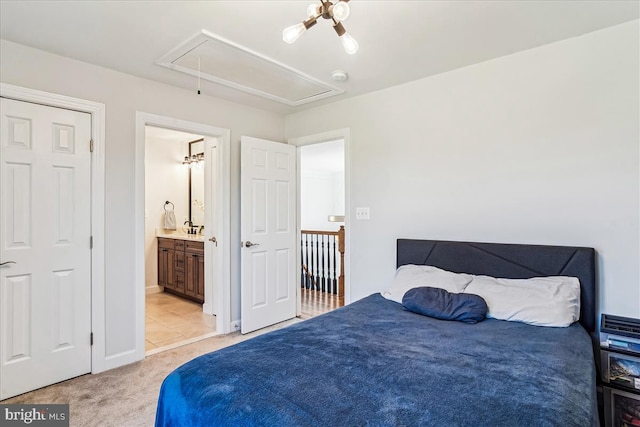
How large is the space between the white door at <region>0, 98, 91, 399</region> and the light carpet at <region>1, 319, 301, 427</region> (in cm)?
15

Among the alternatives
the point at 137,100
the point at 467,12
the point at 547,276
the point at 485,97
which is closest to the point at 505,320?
the point at 547,276

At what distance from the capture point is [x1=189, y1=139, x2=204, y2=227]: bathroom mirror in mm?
5691

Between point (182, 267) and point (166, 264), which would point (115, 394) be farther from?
point (166, 264)

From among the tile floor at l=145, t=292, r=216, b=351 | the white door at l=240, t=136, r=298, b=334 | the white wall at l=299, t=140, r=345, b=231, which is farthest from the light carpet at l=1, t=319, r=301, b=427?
the white wall at l=299, t=140, r=345, b=231

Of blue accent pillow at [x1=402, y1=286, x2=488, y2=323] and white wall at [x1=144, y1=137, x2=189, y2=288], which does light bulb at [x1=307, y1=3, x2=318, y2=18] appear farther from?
white wall at [x1=144, y1=137, x2=189, y2=288]

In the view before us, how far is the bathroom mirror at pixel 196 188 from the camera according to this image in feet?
18.7

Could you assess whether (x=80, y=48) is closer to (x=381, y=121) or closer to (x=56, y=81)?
(x=56, y=81)

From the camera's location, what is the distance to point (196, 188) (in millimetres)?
5812

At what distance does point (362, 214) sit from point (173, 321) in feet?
8.36

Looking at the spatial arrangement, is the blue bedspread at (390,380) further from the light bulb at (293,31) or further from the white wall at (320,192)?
the white wall at (320,192)

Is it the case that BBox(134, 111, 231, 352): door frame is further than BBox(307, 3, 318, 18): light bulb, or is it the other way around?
BBox(134, 111, 231, 352): door frame

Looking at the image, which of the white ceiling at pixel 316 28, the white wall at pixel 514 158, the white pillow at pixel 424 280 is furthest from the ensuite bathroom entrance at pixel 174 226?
the white pillow at pixel 424 280

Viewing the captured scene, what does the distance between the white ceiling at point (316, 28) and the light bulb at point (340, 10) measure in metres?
0.47

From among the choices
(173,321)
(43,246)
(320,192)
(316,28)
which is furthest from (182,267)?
(320,192)
